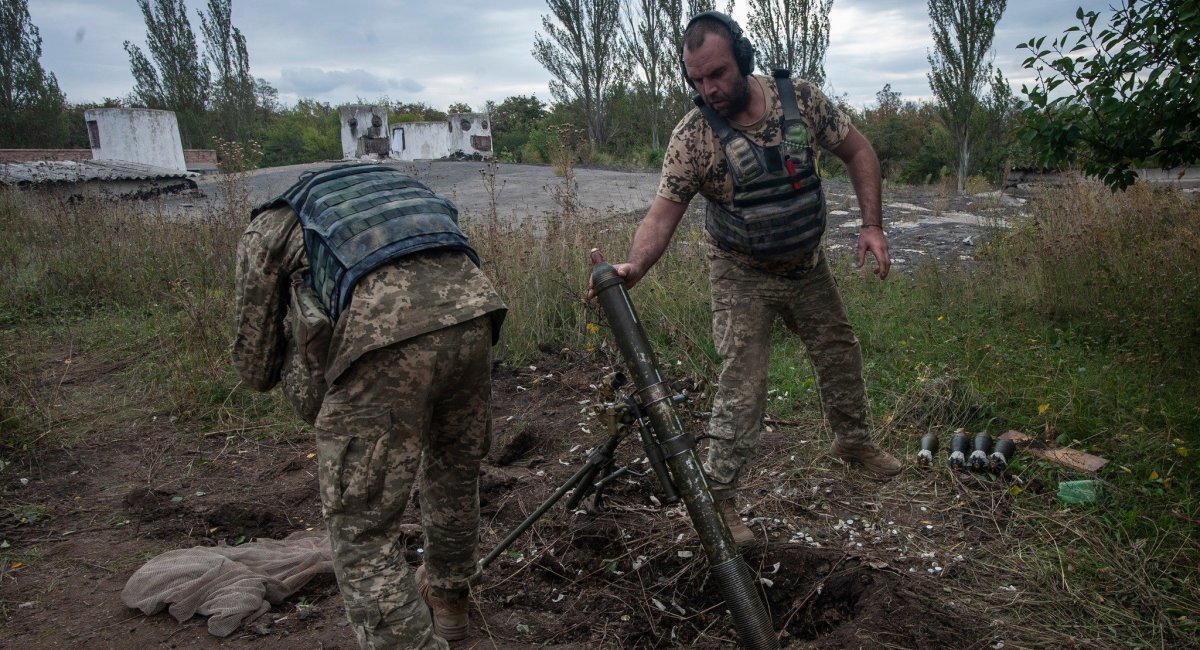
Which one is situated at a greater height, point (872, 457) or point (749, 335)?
point (749, 335)

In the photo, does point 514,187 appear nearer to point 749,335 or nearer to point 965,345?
point 965,345

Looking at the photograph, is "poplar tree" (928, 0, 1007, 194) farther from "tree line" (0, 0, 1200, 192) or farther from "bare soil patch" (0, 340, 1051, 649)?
"bare soil patch" (0, 340, 1051, 649)

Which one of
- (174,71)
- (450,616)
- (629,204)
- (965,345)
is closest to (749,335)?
(450,616)

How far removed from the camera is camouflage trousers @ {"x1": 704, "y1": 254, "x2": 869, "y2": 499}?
335cm

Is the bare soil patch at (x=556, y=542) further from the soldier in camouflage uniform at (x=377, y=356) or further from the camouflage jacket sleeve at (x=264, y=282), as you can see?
the camouflage jacket sleeve at (x=264, y=282)

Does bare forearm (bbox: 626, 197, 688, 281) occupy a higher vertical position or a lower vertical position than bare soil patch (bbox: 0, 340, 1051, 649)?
higher

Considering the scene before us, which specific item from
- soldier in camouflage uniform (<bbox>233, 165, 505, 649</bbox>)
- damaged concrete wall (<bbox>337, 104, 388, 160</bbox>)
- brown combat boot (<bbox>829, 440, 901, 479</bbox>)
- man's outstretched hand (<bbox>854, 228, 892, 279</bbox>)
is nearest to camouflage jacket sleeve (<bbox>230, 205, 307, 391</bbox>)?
soldier in camouflage uniform (<bbox>233, 165, 505, 649</bbox>)

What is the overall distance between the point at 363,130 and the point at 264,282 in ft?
72.2

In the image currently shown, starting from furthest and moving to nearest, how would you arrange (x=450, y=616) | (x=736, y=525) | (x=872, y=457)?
(x=872, y=457) < (x=736, y=525) < (x=450, y=616)

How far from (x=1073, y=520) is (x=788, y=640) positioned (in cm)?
140

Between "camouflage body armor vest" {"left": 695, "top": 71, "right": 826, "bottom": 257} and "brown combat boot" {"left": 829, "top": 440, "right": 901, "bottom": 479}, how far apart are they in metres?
1.13

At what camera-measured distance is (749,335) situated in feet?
11.1

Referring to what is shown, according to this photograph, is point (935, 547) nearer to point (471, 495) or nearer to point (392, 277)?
point (471, 495)

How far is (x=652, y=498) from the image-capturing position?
12.7 ft
